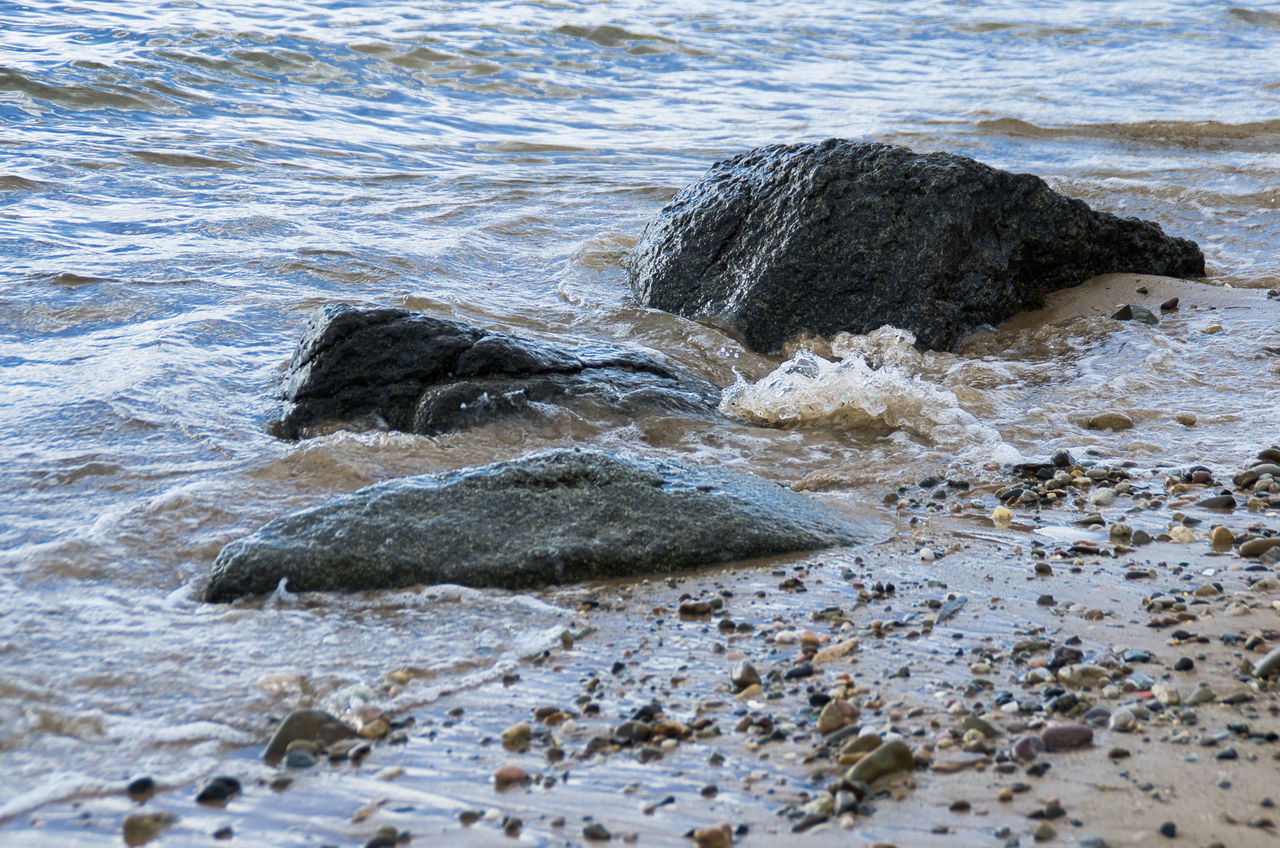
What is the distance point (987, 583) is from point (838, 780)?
1095mm

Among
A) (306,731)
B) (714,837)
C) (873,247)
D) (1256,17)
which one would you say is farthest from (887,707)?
(1256,17)

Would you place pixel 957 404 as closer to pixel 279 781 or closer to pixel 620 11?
pixel 279 781

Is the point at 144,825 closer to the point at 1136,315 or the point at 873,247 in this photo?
the point at 873,247

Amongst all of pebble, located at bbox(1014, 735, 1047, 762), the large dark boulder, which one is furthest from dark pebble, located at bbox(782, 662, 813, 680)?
the large dark boulder

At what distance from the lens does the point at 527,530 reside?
3.21 meters

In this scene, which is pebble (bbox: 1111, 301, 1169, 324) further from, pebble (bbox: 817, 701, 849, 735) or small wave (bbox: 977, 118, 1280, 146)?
small wave (bbox: 977, 118, 1280, 146)

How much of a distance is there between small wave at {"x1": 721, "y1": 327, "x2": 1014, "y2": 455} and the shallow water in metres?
0.03

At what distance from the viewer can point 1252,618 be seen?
2.56 metres

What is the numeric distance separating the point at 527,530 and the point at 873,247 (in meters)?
3.23

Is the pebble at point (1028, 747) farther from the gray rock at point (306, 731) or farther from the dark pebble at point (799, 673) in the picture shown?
the gray rock at point (306, 731)

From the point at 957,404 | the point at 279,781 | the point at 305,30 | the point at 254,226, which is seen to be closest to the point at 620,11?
the point at 305,30

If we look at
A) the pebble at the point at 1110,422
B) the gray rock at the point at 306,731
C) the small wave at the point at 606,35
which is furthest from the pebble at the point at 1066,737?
the small wave at the point at 606,35

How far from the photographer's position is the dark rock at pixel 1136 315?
18.4ft

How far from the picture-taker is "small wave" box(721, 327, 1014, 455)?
4.44m
